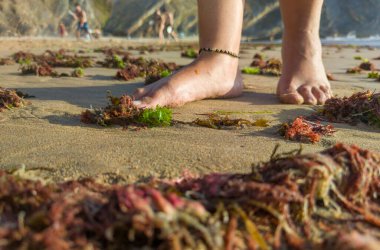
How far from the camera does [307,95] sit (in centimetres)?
291

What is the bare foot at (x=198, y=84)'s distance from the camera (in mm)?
2613

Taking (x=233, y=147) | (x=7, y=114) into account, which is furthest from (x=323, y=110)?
(x=7, y=114)

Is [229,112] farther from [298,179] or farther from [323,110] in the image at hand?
[298,179]

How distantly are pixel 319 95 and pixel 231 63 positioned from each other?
67cm

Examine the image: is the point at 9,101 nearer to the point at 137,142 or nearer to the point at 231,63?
the point at 137,142

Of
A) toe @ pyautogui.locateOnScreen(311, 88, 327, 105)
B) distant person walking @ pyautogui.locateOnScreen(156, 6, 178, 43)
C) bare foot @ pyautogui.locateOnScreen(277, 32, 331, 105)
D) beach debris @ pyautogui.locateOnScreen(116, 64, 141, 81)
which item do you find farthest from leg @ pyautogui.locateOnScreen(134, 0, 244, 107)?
distant person walking @ pyautogui.locateOnScreen(156, 6, 178, 43)

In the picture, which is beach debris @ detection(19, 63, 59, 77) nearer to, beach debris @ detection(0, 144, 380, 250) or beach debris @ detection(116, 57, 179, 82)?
beach debris @ detection(116, 57, 179, 82)

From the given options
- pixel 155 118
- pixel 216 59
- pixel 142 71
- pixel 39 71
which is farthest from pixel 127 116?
pixel 39 71

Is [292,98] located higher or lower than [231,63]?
lower

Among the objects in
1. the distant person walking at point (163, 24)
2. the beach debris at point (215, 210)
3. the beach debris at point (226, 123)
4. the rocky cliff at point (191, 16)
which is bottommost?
the beach debris at point (215, 210)

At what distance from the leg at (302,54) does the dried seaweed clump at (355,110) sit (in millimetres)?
435

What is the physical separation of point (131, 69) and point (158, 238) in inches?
136

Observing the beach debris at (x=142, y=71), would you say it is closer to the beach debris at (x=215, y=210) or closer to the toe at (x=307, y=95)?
the toe at (x=307, y=95)

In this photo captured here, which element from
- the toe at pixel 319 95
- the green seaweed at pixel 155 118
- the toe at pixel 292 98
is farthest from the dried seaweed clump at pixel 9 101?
the toe at pixel 319 95
